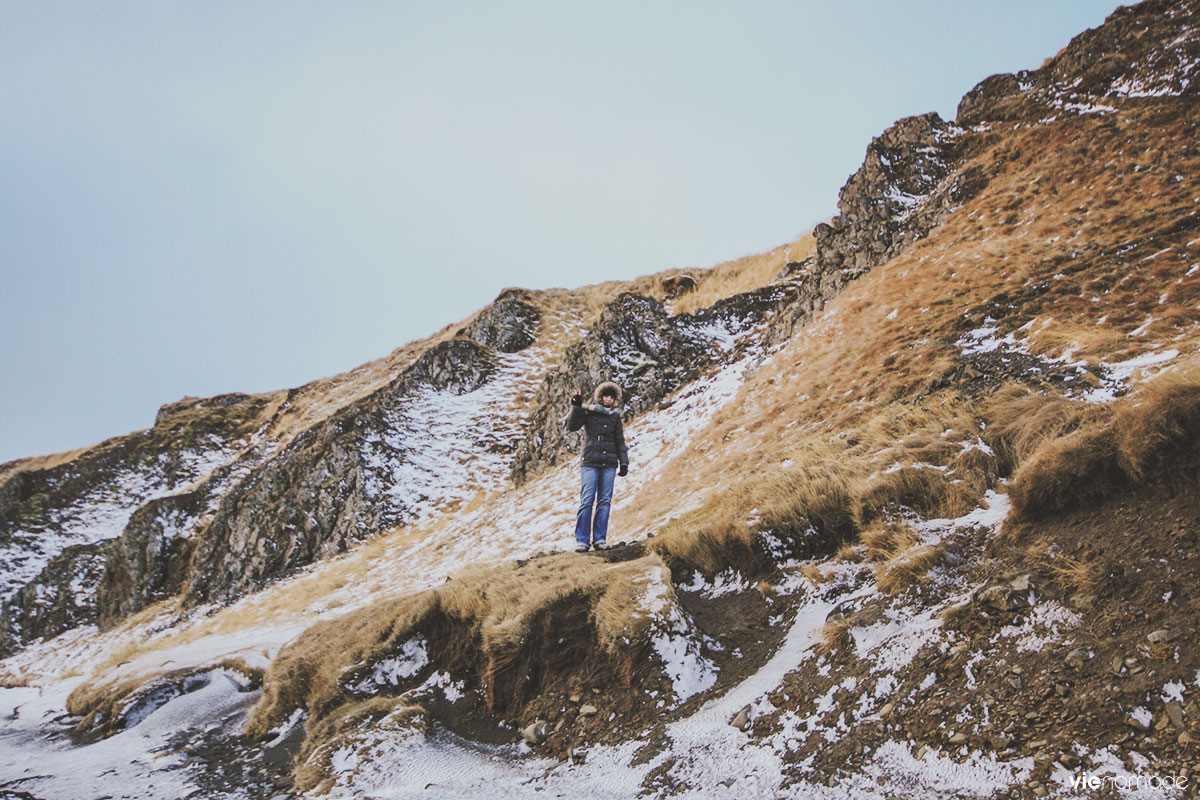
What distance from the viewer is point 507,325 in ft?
114

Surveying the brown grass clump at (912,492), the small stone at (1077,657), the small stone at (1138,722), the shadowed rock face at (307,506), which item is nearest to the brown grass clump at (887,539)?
the brown grass clump at (912,492)

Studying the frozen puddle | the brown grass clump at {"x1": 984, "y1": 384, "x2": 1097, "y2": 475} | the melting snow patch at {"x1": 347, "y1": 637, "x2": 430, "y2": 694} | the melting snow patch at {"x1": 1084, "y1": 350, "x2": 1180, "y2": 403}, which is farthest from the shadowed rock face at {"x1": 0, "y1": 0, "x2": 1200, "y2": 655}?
the frozen puddle

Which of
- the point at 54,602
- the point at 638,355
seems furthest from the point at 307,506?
the point at 54,602

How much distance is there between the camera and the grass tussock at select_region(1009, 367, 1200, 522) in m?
3.81

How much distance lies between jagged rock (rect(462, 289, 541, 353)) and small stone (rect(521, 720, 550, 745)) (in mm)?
29608

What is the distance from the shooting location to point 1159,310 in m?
8.17

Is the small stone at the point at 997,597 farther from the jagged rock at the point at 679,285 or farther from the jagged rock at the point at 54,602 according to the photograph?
the jagged rock at the point at 54,602

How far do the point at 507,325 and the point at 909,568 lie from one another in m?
31.8

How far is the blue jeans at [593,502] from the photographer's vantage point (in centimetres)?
888

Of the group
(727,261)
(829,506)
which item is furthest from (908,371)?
(727,261)

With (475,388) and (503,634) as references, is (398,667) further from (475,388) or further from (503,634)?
(475,388)

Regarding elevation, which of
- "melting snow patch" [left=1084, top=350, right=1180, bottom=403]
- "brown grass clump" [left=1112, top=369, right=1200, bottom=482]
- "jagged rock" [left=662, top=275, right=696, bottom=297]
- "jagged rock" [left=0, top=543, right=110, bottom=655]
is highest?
"jagged rock" [left=662, top=275, right=696, bottom=297]

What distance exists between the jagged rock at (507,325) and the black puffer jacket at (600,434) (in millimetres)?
25025

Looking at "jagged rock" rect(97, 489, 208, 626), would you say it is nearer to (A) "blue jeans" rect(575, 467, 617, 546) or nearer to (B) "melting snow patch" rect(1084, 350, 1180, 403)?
(A) "blue jeans" rect(575, 467, 617, 546)
